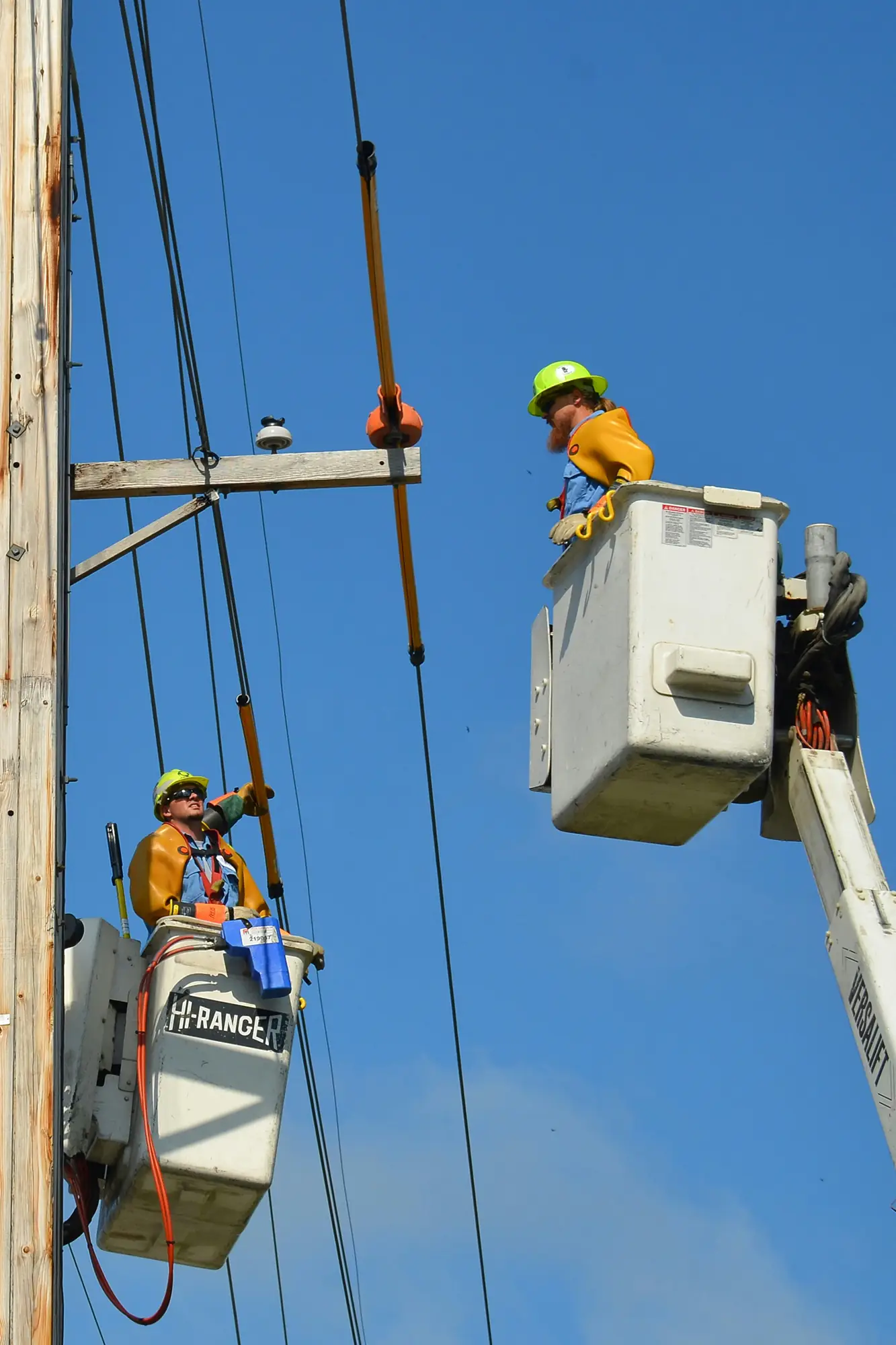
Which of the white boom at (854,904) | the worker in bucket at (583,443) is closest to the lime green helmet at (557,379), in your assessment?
the worker in bucket at (583,443)

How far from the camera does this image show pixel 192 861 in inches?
318

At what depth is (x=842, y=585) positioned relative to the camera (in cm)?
643

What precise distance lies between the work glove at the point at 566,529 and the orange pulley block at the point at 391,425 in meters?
0.70

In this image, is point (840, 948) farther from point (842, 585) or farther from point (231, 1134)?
point (231, 1134)

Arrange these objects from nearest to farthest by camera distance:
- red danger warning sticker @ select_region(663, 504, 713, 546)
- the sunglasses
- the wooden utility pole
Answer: the wooden utility pole < red danger warning sticker @ select_region(663, 504, 713, 546) < the sunglasses

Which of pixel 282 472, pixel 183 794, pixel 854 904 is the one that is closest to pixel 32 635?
pixel 282 472

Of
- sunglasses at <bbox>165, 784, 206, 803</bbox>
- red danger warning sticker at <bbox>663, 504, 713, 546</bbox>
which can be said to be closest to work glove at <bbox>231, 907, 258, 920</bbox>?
sunglasses at <bbox>165, 784, 206, 803</bbox>

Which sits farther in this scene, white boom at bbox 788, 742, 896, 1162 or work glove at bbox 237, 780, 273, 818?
work glove at bbox 237, 780, 273, 818

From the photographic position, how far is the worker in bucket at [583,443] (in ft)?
22.0

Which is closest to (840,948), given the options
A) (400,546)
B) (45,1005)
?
(45,1005)

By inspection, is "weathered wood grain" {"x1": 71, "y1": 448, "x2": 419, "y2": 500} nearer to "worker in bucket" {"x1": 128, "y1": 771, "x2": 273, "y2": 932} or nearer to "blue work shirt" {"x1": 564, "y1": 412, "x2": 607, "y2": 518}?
"blue work shirt" {"x1": 564, "y1": 412, "x2": 607, "y2": 518}

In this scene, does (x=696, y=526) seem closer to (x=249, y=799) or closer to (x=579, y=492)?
(x=579, y=492)

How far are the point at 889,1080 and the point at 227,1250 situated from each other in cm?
296

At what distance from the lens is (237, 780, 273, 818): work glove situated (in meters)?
8.80
